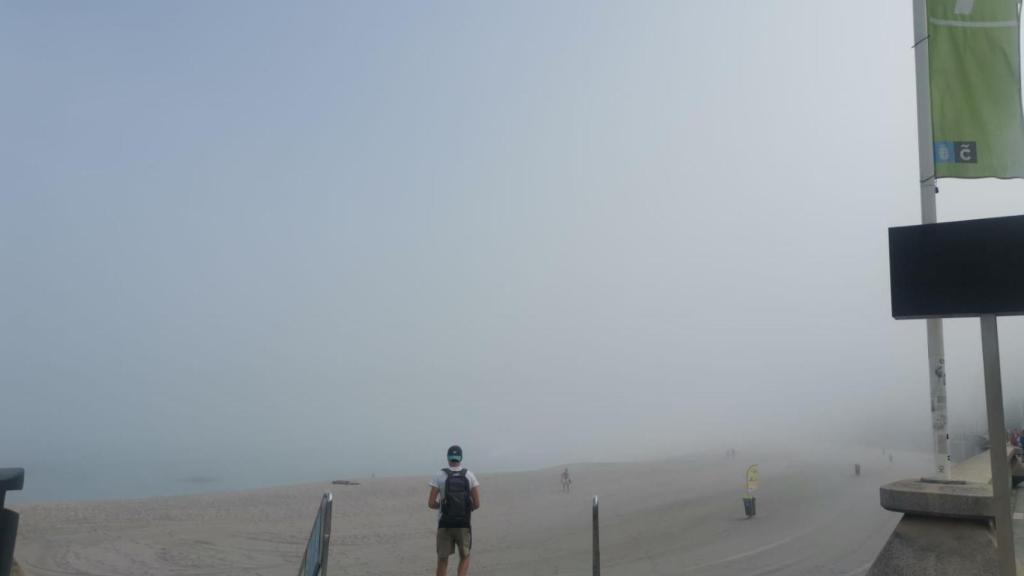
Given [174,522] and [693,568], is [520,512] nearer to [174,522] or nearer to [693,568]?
[174,522]

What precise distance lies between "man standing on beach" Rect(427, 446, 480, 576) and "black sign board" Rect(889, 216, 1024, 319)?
5559mm

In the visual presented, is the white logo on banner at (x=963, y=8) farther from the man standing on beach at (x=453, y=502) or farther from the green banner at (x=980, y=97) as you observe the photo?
the man standing on beach at (x=453, y=502)

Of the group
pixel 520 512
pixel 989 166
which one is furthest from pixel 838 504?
pixel 989 166

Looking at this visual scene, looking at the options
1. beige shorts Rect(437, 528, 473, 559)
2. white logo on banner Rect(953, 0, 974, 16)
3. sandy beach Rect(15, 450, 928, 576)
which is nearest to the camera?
white logo on banner Rect(953, 0, 974, 16)

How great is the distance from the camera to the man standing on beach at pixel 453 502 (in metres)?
10.1

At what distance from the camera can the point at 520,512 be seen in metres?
32.3

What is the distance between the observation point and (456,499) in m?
10.1

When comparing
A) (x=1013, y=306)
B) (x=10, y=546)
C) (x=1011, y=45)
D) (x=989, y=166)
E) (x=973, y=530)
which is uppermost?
(x=1011, y=45)

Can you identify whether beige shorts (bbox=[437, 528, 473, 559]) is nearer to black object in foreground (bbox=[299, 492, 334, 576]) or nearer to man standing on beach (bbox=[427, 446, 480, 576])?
man standing on beach (bbox=[427, 446, 480, 576])

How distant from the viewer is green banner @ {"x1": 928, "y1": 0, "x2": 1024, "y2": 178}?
908cm

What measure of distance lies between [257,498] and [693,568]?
28.3m

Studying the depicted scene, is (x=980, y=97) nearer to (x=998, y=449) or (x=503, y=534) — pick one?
(x=998, y=449)

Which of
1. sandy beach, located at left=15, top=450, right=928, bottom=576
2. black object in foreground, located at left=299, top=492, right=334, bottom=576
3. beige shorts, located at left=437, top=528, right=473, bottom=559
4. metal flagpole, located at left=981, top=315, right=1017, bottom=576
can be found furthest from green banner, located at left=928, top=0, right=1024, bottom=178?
sandy beach, located at left=15, top=450, right=928, bottom=576

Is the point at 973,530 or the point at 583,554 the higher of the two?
the point at 973,530
